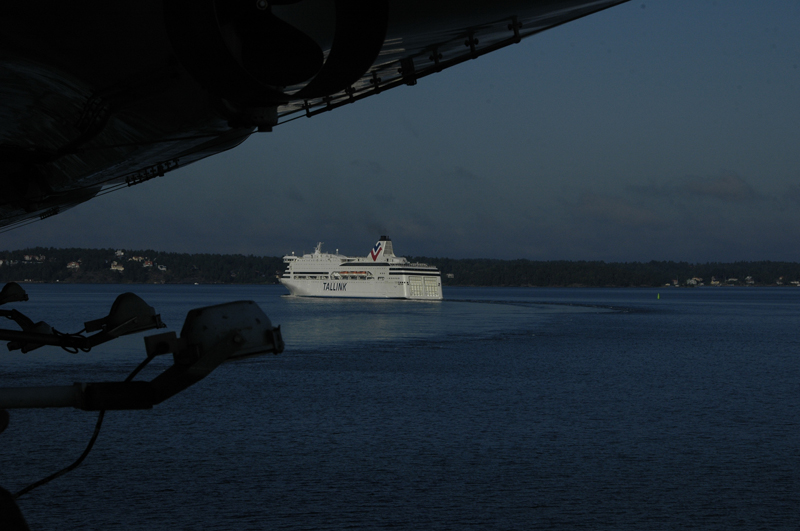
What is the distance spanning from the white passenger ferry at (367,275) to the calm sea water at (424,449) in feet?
251

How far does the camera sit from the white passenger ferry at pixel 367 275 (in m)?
113

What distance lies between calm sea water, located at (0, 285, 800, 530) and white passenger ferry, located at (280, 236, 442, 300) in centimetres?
7664

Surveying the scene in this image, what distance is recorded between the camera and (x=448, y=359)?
3800 centimetres

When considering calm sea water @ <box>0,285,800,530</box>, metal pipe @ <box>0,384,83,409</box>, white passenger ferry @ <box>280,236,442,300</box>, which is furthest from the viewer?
white passenger ferry @ <box>280,236,442,300</box>

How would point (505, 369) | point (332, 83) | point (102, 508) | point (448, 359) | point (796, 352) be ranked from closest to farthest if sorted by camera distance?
point (332, 83), point (102, 508), point (505, 369), point (448, 359), point (796, 352)

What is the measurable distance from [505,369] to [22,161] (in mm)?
29035

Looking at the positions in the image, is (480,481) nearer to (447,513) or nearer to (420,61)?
(447,513)

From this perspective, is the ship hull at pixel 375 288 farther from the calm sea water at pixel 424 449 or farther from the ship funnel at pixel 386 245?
the calm sea water at pixel 424 449

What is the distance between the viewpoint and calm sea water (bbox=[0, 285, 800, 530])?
12008mm

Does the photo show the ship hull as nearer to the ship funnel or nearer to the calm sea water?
the ship funnel

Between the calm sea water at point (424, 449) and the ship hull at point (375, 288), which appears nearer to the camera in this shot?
the calm sea water at point (424, 449)

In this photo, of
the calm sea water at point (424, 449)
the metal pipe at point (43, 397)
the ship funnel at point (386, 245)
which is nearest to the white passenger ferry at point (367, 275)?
the ship funnel at point (386, 245)

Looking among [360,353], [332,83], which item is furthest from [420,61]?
[360,353]

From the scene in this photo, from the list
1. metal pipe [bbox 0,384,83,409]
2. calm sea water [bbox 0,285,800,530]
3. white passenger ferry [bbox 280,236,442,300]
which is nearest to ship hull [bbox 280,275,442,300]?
white passenger ferry [bbox 280,236,442,300]
